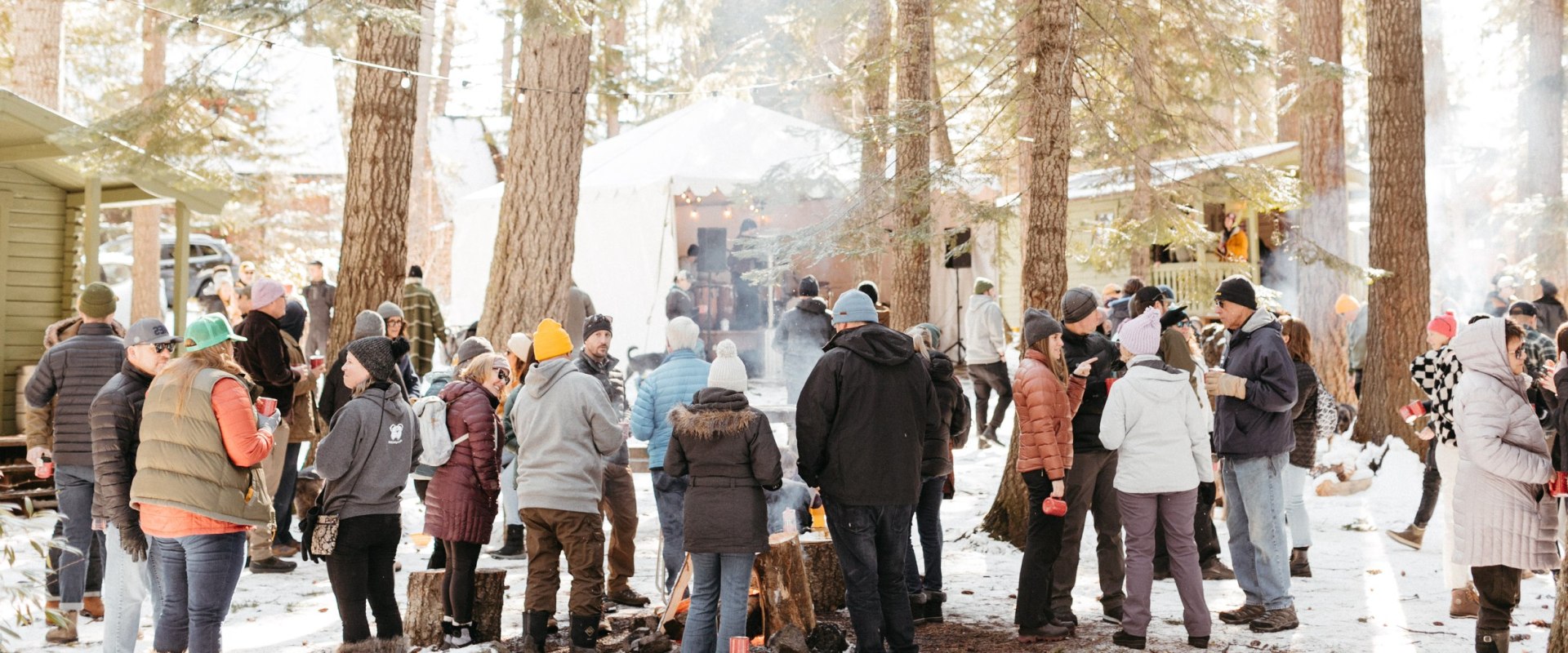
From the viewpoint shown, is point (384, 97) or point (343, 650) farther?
point (384, 97)

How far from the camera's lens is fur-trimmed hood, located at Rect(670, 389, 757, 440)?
17.6ft

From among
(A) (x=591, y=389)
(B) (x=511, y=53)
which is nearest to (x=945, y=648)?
(A) (x=591, y=389)

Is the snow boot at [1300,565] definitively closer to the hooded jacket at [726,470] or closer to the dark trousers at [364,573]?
the hooded jacket at [726,470]

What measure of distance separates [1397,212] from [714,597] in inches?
359

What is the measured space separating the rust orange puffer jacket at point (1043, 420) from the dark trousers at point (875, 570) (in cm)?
73

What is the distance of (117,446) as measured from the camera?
5266 mm

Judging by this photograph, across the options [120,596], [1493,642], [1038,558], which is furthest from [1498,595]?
[120,596]

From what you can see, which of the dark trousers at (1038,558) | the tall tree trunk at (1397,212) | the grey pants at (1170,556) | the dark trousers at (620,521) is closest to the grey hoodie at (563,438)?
the dark trousers at (620,521)

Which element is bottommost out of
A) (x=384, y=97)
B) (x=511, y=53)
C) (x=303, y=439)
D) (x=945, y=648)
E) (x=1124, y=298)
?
(x=945, y=648)

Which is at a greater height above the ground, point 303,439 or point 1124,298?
point 1124,298

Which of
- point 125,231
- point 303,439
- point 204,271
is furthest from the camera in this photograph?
point 125,231

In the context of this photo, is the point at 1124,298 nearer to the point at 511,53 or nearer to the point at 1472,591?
the point at 1472,591

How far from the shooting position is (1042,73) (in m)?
8.20

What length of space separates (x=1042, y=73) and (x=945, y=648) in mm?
4050
